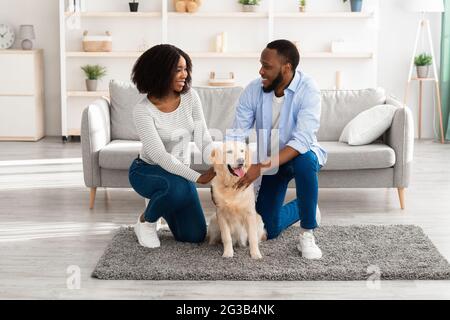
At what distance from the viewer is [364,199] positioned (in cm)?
500

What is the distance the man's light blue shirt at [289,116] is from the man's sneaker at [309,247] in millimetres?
364

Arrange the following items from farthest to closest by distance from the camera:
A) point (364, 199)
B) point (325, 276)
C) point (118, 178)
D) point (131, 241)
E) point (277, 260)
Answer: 1. point (364, 199)
2. point (118, 178)
3. point (131, 241)
4. point (277, 260)
5. point (325, 276)

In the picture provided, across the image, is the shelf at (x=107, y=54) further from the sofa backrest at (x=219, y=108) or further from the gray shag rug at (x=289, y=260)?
the gray shag rug at (x=289, y=260)

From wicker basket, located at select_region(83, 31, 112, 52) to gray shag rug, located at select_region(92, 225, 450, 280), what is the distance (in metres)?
3.50

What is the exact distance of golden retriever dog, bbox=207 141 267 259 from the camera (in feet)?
11.6

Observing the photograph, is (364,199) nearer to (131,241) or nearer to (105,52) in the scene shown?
(131,241)

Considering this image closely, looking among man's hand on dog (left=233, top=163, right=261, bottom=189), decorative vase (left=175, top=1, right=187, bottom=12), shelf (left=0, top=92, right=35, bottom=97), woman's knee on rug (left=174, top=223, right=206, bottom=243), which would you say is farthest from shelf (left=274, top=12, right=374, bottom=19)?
man's hand on dog (left=233, top=163, right=261, bottom=189)

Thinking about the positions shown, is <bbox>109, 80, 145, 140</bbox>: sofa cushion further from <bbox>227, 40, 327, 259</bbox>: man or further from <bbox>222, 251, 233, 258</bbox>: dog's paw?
<bbox>222, 251, 233, 258</bbox>: dog's paw

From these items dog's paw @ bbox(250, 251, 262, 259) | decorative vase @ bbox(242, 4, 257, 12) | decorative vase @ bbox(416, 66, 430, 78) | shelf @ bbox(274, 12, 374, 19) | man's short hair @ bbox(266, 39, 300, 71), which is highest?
decorative vase @ bbox(242, 4, 257, 12)

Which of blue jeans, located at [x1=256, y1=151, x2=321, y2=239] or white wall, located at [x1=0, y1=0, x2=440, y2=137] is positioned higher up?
white wall, located at [x1=0, y1=0, x2=440, y2=137]

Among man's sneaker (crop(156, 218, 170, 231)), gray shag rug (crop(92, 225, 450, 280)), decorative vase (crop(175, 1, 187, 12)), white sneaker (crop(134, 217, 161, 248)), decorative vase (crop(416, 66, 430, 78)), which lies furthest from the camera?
decorative vase (crop(416, 66, 430, 78))
